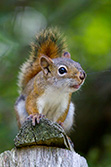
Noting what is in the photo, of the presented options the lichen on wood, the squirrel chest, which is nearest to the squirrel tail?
the squirrel chest

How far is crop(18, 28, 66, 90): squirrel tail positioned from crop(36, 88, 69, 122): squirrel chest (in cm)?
55

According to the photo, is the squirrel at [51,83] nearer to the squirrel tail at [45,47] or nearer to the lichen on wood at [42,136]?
the squirrel tail at [45,47]

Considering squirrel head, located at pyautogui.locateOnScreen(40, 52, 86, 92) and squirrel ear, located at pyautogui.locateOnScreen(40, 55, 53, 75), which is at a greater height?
squirrel ear, located at pyautogui.locateOnScreen(40, 55, 53, 75)

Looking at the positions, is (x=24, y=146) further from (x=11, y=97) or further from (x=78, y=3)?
(x=78, y=3)

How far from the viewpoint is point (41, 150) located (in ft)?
5.19

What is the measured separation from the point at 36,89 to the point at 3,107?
100 centimetres

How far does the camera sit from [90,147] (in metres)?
3.76

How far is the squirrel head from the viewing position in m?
2.51

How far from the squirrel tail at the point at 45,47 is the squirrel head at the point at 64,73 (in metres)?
0.35

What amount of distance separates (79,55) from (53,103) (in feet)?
4.94

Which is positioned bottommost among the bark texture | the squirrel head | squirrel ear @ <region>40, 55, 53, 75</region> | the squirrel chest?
the bark texture

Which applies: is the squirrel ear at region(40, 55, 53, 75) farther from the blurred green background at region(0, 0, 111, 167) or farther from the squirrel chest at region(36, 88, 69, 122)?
the blurred green background at region(0, 0, 111, 167)

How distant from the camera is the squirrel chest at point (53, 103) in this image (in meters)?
2.85

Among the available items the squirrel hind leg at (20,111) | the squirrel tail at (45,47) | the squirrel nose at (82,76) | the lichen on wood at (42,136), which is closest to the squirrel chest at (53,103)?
the squirrel hind leg at (20,111)
